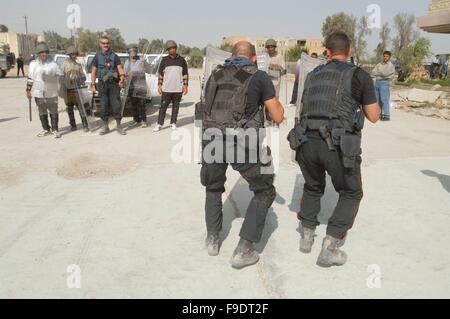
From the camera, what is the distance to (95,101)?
9797 mm

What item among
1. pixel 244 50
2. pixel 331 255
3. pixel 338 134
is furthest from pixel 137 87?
pixel 331 255

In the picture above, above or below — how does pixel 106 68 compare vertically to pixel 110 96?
above

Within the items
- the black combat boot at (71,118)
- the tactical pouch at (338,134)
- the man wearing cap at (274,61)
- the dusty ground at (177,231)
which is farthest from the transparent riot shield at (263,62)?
the tactical pouch at (338,134)

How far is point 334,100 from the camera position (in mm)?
2896

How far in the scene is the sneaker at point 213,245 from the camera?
126 inches

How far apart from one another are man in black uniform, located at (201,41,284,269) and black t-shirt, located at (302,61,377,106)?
0.55 meters

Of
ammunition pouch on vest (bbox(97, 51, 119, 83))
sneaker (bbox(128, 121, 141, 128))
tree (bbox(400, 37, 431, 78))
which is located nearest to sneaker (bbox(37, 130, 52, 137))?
ammunition pouch on vest (bbox(97, 51, 119, 83))

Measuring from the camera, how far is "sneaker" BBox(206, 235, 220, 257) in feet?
10.5

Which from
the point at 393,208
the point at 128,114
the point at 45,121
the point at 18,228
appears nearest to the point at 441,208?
the point at 393,208

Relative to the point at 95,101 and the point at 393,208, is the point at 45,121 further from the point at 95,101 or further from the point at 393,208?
the point at 393,208

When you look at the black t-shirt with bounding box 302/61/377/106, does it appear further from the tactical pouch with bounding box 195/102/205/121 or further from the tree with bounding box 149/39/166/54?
the tree with bounding box 149/39/166/54

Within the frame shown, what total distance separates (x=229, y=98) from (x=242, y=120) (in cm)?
19

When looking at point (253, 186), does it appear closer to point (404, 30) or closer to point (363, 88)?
point (363, 88)

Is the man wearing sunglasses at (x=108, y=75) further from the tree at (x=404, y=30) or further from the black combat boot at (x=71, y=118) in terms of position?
the tree at (x=404, y=30)
